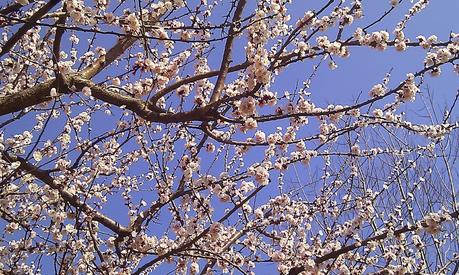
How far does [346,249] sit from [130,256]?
2019 mm

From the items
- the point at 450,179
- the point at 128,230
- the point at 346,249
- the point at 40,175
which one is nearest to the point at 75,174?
the point at 40,175

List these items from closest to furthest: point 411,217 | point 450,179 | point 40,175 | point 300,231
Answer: point 40,175, point 300,231, point 411,217, point 450,179

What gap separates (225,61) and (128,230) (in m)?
1.90

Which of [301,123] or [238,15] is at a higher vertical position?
[238,15]

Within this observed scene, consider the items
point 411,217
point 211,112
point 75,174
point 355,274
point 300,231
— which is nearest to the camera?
point 211,112

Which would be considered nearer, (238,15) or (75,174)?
(238,15)

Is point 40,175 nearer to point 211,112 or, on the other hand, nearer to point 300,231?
point 211,112

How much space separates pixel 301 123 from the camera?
4.05 metres

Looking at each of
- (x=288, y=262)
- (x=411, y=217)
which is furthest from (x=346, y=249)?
(x=411, y=217)

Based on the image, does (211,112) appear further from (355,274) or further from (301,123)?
(355,274)

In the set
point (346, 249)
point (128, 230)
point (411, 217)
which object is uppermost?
point (411, 217)

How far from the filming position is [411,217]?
20.7 ft

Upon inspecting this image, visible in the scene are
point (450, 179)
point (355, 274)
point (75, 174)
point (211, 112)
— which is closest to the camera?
point (211, 112)

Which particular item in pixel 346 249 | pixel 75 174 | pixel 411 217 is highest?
pixel 411 217
